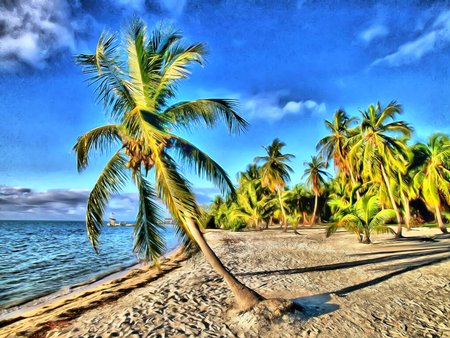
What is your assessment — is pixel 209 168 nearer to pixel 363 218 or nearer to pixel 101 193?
pixel 101 193

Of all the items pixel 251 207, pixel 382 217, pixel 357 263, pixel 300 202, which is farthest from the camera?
pixel 300 202

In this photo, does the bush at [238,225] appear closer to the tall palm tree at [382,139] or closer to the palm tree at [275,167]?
the palm tree at [275,167]

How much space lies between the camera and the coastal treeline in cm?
1391

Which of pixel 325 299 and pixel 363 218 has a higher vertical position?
pixel 363 218

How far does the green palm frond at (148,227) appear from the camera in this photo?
5.30 meters

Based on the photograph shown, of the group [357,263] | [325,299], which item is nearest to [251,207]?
[357,263]

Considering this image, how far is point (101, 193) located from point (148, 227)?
1.44m

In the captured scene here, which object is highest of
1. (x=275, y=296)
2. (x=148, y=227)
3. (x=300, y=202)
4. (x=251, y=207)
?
(x=300, y=202)

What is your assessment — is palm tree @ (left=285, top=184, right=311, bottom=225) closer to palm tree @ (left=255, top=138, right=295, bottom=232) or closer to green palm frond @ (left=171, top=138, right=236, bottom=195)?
palm tree @ (left=255, top=138, right=295, bottom=232)

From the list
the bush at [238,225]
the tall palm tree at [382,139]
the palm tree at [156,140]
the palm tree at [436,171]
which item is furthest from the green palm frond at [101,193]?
the bush at [238,225]

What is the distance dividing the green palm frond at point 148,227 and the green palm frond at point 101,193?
0.64m

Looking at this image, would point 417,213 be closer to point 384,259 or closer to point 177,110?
point 384,259

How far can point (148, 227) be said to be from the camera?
5.36m

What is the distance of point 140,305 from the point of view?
5703mm
